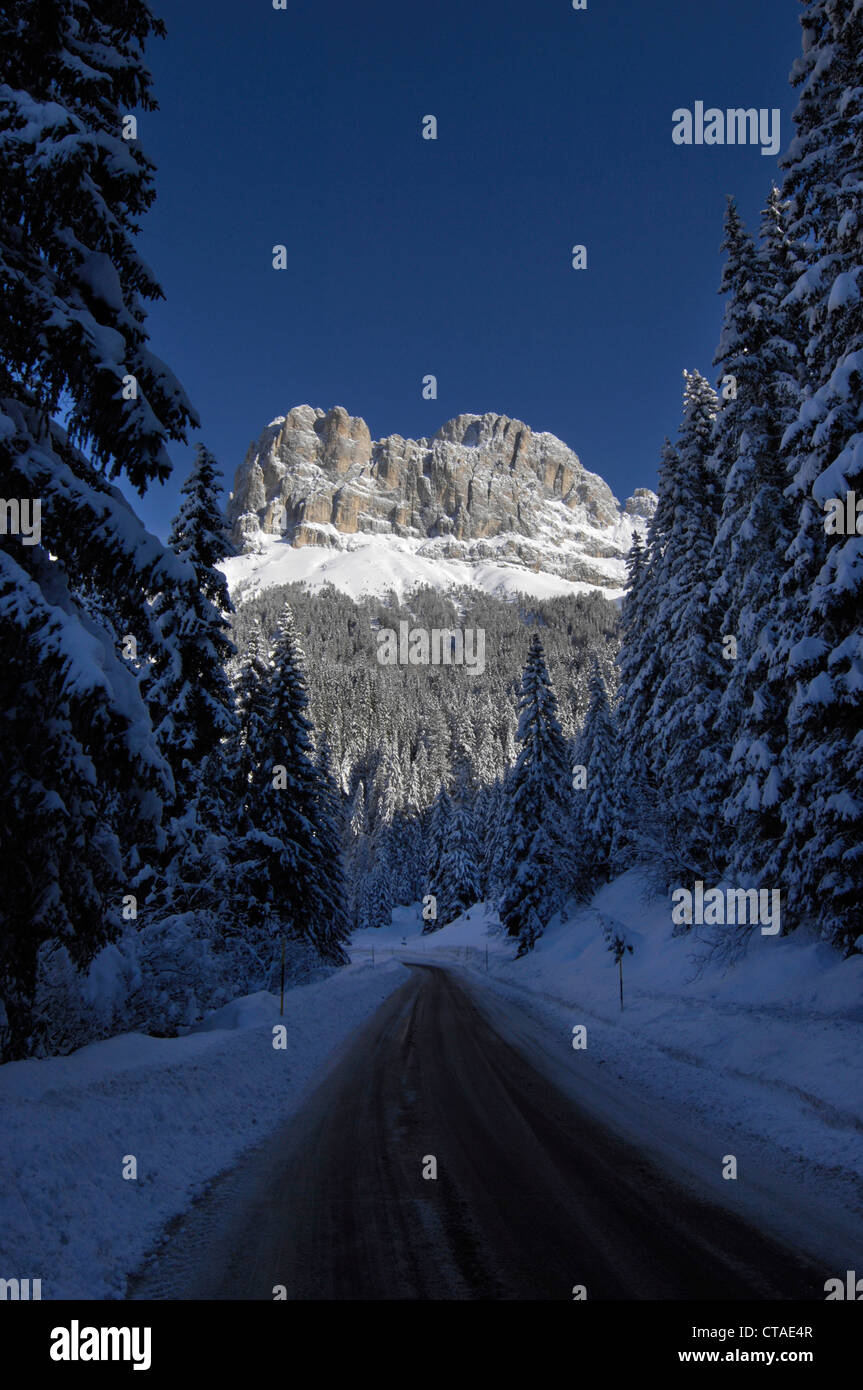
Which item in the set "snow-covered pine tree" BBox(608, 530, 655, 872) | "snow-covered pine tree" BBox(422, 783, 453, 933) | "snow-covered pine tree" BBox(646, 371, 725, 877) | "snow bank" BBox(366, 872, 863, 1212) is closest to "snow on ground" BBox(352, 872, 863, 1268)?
"snow bank" BBox(366, 872, 863, 1212)

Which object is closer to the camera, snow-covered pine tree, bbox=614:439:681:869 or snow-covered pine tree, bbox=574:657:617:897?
snow-covered pine tree, bbox=614:439:681:869

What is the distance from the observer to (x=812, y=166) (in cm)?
1216

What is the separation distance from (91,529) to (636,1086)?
1065cm

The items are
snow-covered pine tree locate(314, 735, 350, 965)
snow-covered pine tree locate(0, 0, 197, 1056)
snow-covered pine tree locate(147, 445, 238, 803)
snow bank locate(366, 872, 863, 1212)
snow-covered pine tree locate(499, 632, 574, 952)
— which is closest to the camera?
snow-covered pine tree locate(0, 0, 197, 1056)

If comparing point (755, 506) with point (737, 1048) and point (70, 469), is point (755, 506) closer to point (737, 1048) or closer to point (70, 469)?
point (737, 1048)

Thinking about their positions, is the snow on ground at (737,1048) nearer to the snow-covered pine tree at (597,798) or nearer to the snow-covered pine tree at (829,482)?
the snow-covered pine tree at (829,482)

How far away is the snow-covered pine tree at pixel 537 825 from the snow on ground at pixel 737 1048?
8866mm

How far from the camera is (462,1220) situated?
5.70m

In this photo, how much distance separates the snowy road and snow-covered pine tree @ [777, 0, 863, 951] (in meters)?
5.99

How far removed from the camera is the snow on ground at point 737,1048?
7539 mm

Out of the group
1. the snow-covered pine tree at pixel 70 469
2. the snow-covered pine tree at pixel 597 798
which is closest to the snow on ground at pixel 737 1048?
the snow-covered pine tree at pixel 70 469

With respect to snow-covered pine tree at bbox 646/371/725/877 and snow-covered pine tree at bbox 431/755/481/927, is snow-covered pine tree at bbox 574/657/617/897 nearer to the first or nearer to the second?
snow-covered pine tree at bbox 646/371/725/877

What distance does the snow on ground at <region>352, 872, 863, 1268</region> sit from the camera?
754 centimetres

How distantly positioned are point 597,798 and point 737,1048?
2586 cm
